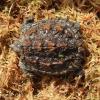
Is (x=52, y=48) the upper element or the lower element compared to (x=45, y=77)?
upper

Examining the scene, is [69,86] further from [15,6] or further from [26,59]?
[15,6]

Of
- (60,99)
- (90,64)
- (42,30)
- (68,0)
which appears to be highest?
(68,0)

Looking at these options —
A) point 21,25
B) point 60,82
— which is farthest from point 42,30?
Answer: point 60,82

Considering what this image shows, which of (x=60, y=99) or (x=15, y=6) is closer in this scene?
(x=60, y=99)
